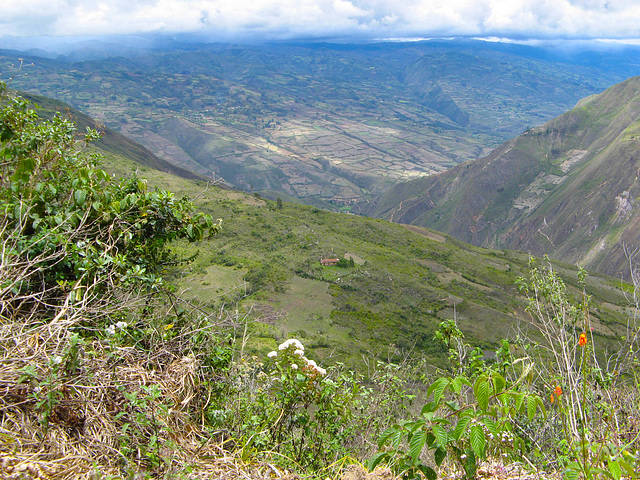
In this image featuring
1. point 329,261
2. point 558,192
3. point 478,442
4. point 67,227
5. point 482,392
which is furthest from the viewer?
point 558,192

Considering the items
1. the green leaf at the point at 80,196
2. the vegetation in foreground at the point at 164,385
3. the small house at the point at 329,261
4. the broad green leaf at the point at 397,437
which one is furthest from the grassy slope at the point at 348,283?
the broad green leaf at the point at 397,437

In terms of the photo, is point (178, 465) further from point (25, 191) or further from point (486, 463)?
point (25, 191)

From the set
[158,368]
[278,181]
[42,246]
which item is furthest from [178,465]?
[278,181]

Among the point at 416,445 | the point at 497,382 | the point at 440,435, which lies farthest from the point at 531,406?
the point at 416,445

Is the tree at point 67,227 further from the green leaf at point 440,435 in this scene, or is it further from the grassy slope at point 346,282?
the grassy slope at point 346,282

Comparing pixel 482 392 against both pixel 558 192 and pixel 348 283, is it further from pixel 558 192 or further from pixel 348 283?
pixel 558 192

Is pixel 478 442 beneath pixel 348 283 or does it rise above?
above

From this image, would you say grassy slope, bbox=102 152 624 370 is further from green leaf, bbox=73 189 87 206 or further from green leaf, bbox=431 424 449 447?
green leaf, bbox=431 424 449 447
